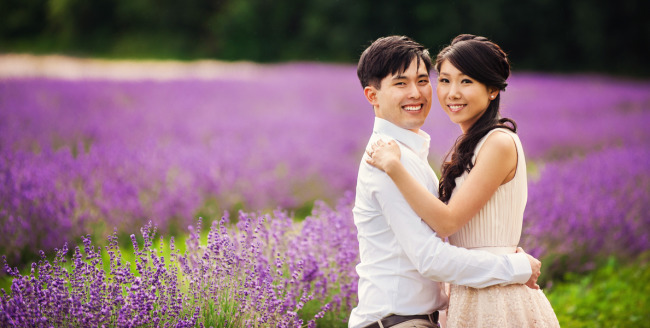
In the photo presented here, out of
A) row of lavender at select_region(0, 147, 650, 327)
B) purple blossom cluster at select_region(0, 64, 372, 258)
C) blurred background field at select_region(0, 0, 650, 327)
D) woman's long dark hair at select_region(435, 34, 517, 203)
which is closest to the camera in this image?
row of lavender at select_region(0, 147, 650, 327)

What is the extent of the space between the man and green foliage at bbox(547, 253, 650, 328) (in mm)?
1683

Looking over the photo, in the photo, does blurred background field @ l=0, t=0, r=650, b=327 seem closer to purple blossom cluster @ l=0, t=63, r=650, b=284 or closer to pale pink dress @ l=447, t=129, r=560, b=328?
purple blossom cluster @ l=0, t=63, r=650, b=284

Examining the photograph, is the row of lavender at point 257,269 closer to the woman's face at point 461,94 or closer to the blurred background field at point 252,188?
the blurred background field at point 252,188

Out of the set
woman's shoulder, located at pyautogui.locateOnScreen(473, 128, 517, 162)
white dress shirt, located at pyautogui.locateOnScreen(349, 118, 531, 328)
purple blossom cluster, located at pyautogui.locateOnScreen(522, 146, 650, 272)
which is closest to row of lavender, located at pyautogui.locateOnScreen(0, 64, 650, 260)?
purple blossom cluster, located at pyautogui.locateOnScreen(522, 146, 650, 272)

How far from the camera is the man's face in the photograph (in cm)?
189

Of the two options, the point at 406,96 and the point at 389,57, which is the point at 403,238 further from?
the point at 389,57

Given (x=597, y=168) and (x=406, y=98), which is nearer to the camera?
(x=406, y=98)

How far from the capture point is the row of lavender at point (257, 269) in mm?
1827

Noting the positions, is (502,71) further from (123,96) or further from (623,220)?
(123,96)

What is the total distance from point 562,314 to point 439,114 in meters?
5.92

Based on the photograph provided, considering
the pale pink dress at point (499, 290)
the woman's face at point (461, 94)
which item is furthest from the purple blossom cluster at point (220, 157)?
the woman's face at point (461, 94)

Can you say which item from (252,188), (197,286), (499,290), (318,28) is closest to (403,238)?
(499,290)

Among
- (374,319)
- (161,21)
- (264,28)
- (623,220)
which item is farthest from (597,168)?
(161,21)

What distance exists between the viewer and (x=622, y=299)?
3.55m
